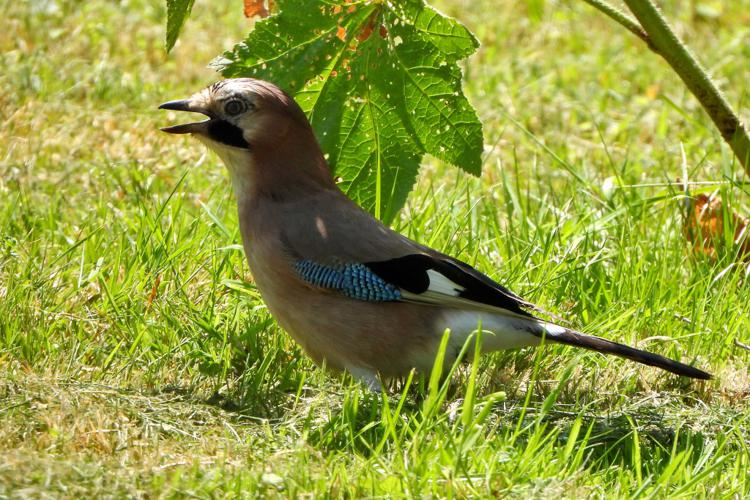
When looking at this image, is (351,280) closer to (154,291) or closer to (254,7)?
(154,291)

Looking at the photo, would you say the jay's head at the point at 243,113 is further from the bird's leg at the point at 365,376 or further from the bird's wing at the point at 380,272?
the bird's leg at the point at 365,376

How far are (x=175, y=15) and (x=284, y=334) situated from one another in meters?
1.26

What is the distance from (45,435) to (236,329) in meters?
1.19

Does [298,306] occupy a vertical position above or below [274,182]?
below

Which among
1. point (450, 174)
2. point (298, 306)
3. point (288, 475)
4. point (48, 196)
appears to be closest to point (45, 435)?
point (288, 475)

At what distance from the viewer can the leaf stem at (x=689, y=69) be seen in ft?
15.9

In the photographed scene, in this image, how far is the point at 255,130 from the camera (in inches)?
175

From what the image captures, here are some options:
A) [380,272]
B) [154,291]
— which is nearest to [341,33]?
[380,272]

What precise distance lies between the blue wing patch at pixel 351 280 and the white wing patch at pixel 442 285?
0.12 m

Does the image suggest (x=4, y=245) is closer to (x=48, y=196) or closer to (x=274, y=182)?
(x=48, y=196)

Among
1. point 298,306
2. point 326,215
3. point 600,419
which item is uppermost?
point 326,215

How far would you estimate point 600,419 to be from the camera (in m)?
4.30

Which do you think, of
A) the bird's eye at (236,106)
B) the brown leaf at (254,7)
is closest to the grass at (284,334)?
the bird's eye at (236,106)

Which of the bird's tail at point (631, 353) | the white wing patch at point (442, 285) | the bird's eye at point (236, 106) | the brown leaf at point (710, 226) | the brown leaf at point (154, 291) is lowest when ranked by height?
the bird's tail at point (631, 353)
